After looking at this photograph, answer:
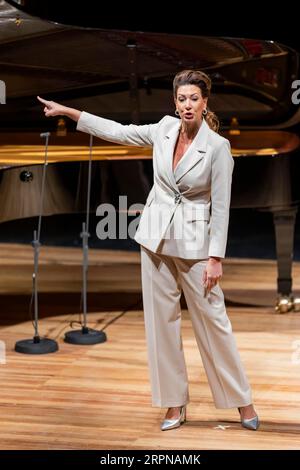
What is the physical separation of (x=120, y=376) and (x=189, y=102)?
1485 millimetres

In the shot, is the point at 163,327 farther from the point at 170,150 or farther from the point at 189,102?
the point at 189,102

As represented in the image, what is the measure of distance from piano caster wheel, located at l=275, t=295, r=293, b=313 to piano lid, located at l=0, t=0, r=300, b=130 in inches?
39.8

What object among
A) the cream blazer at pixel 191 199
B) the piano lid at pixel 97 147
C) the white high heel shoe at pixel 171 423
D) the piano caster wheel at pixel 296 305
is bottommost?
the white high heel shoe at pixel 171 423

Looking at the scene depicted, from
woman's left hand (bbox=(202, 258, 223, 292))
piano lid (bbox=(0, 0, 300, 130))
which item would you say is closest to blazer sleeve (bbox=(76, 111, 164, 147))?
woman's left hand (bbox=(202, 258, 223, 292))

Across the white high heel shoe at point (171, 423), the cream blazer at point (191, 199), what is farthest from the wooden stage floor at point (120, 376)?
the cream blazer at point (191, 199)

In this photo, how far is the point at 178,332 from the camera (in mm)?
4035

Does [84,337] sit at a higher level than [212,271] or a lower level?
lower

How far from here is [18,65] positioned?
610cm

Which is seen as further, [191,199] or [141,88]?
[141,88]

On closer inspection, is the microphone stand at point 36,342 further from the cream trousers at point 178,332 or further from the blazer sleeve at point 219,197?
the blazer sleeve at point 219,197

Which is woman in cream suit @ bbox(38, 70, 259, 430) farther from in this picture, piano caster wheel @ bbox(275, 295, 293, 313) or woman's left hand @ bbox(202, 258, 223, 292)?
piano caster wheel @ bbox(275, 295, 293, 313)

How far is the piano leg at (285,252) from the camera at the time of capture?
6012mm

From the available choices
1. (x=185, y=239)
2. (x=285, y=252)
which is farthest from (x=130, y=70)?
Answer: (x=185, y=239)

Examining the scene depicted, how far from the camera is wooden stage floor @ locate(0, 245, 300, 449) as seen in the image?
4016 mm
